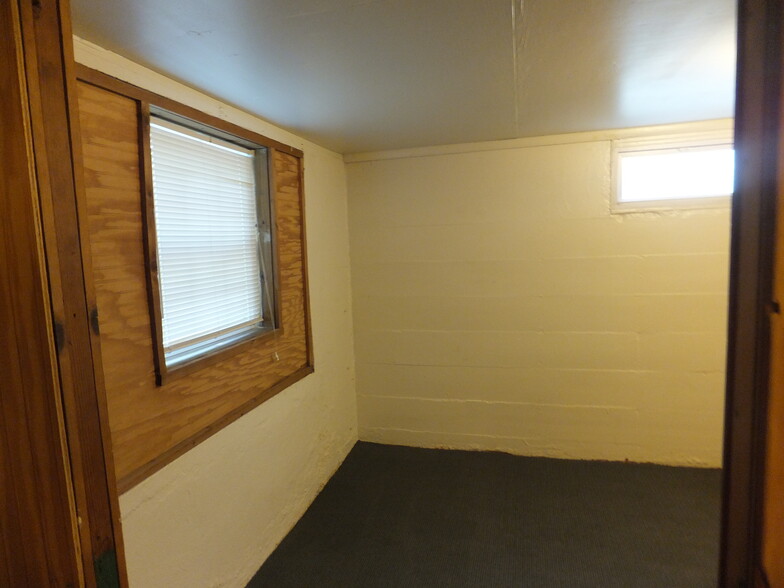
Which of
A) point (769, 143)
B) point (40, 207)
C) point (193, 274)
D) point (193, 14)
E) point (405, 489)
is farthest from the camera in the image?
point (405, 489)

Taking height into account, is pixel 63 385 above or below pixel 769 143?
below

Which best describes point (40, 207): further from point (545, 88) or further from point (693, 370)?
point (693, 370)

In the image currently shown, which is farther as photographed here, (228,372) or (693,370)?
(693,370)

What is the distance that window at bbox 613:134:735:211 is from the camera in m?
2.80

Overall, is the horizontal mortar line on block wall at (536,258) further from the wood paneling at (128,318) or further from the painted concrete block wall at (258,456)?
the wood paneling at (128,318)

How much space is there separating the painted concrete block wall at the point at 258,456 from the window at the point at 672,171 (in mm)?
1885

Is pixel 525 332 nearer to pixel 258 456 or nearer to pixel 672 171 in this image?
pixel 672 171

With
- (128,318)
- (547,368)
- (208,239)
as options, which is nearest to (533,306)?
(547,368)

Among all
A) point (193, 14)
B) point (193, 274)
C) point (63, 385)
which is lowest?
point (63, 385)

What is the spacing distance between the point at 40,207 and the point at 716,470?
12.0 ft

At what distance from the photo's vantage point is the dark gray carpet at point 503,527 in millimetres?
2121

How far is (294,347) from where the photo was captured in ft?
8.48

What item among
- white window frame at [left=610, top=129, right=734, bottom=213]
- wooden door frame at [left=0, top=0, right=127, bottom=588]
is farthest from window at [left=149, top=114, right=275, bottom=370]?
white window frame at [left=610, top=129, right=734, bottom=213]

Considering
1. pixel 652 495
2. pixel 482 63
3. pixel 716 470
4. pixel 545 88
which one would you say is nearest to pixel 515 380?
pixel 652 495
